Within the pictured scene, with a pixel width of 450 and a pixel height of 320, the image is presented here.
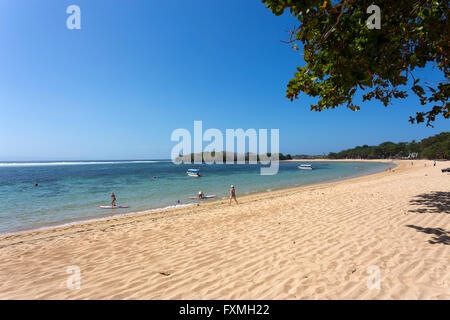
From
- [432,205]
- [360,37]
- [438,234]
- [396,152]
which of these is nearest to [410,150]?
[396,152]

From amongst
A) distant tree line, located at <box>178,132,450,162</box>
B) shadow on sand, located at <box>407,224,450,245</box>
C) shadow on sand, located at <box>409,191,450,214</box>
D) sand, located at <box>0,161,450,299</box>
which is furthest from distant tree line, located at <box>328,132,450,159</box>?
sand, located at <box>0,161,450,299</box>

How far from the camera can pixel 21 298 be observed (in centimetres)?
350

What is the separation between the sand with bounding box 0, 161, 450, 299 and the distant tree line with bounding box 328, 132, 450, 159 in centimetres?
10267

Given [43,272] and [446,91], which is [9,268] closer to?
[43,272]

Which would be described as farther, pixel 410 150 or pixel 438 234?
pixel 410 150

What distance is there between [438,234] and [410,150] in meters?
152

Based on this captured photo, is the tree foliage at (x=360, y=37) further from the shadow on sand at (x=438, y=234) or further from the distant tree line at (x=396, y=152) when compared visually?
the distant tree line at (x=396, y=152)

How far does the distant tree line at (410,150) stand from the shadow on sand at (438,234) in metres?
101

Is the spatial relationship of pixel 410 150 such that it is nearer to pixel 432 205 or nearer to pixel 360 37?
pixel 432 205

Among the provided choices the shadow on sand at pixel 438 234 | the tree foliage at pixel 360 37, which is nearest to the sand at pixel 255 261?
the shadow on sand at pixel 438 234

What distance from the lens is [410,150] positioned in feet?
373

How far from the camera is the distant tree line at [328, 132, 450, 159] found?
263 ft

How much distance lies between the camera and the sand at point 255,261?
3245 mm

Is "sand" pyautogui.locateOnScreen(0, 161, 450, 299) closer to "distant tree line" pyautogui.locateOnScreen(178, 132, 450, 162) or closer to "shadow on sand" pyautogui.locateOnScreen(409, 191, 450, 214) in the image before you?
"shadow on sand" pyautogui.locateOnScreen(409, 191, 450, 214)
